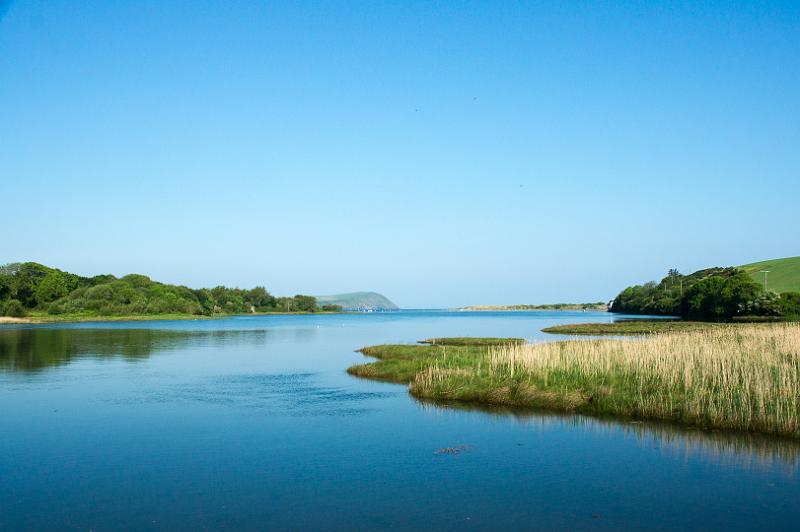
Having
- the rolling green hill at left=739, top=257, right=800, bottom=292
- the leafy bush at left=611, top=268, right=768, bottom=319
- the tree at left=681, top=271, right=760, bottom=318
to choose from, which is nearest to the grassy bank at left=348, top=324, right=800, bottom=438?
the leafy bush at left=611, top=268, right=768, bottom=319

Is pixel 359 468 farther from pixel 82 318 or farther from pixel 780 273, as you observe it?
pixel 780 273

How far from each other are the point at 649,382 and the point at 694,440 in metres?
5.44

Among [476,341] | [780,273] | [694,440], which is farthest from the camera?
[780,273]

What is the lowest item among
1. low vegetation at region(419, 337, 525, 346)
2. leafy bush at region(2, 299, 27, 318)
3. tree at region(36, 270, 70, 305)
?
low vegetation at region(419, 337, 525, 346)

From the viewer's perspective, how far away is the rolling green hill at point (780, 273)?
111m

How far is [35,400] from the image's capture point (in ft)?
87.2

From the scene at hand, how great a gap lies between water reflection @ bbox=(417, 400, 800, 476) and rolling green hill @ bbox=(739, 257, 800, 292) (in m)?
103

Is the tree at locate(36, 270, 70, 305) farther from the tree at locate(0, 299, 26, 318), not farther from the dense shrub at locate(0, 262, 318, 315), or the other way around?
the tree at locate(0, 299, 26, 318)

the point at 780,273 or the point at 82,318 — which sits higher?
the point at 780,273

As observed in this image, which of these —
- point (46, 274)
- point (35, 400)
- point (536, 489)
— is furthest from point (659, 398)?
point (46, 274)

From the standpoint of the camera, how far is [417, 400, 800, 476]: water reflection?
16.1 m

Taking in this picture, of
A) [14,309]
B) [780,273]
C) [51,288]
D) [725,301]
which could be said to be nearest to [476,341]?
[725,301]

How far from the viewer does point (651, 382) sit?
2350 centimetres

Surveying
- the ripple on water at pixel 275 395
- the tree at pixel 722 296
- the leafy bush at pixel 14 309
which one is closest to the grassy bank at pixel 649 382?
the ripple on water at pixel 275 395
